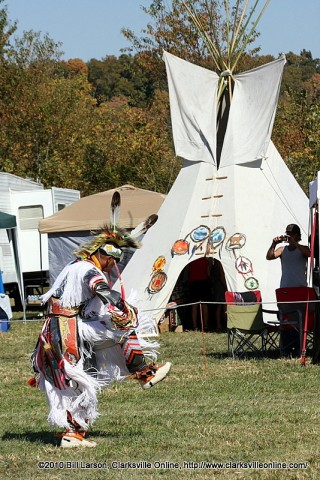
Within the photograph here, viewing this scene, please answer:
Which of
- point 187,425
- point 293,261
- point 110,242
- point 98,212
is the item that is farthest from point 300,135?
point 110,242

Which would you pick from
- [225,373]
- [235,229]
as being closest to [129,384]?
[225,373]

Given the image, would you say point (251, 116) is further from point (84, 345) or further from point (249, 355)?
point (84, 345)

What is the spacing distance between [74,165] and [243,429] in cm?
2869

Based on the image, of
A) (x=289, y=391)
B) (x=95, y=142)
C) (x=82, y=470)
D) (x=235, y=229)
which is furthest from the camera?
(x=95, y=142)

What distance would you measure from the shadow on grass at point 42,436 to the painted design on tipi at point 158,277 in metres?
7.40

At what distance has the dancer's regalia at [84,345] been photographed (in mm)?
6660

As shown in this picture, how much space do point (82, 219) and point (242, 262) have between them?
6368mm

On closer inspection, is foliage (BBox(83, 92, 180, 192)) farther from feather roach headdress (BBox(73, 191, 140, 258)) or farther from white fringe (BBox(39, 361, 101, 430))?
white fringe (BBox(39, 361, 101, 430))

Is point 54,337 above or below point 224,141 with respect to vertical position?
below

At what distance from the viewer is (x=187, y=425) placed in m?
7.45

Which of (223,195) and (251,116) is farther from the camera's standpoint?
(251,116)

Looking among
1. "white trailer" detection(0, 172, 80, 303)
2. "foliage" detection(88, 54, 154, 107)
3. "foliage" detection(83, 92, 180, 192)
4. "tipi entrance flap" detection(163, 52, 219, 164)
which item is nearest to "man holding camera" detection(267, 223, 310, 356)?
"tipi entrance flap" detection(163, 52, 219, 164)

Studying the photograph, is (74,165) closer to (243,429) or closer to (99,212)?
(99,212)

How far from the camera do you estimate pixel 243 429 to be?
7.13m
